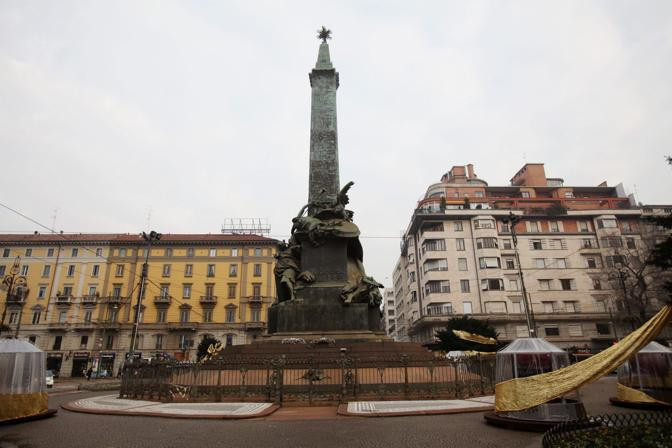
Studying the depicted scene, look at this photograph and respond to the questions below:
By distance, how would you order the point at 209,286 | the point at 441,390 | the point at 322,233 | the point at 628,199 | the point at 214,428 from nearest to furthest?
the point at 214,428 < the point at 441,390 < the point at 322,233 < the point at 209,286 < the point at 628,199

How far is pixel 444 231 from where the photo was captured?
2069 inches

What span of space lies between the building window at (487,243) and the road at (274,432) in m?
45.0

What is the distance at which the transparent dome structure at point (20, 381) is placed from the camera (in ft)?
27.4

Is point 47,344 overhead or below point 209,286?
below

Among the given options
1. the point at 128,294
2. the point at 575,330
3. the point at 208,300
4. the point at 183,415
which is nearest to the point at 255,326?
the point at 208,300

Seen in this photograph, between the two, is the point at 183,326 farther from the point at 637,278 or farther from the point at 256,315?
the point at 637,278

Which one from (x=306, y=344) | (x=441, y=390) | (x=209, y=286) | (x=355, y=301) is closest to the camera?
(x=441, y=390)

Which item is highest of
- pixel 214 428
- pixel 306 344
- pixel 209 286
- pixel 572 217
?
pixel 572 217

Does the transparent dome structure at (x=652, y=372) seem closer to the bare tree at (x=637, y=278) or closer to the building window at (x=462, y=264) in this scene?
the bare tree at (x=637, y=278)

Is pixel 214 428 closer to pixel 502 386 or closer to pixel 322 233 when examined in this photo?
pixel 502 386

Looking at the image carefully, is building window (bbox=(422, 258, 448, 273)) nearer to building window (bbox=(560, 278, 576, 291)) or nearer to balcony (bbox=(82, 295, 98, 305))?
building window (bbox=(560, 278, 576, 291))

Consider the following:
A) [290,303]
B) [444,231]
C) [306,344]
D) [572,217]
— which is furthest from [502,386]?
[572,217]

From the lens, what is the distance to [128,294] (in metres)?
52.9

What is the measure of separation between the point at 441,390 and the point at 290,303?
6.59 metres
